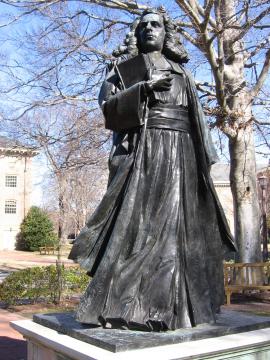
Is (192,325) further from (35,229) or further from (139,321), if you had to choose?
(35,229)

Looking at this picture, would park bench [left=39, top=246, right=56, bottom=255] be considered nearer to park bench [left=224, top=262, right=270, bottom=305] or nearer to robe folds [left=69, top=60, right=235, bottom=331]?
park bench [left=224, top=262, right=270, bottom=305]

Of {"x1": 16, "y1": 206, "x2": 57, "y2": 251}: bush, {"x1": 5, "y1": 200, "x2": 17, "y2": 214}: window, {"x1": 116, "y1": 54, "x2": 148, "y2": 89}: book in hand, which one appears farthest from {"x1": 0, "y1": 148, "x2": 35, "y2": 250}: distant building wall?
{"x1": 116, "y1": 54, "x2": 148, "y2": 89}: book in hand

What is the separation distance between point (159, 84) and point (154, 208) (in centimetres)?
100

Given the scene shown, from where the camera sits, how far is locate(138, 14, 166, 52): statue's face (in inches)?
171

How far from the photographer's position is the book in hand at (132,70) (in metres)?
4.24

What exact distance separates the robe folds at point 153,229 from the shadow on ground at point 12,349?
12.6 ft

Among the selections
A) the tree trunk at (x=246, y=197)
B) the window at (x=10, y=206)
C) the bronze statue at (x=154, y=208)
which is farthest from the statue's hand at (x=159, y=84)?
the window at (x=10, y=206)

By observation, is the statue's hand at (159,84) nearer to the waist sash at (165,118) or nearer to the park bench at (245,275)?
the waist sash at (165,118)

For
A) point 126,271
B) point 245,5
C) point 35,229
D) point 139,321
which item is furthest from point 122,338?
point 35,229

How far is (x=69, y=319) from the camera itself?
13.6 ft

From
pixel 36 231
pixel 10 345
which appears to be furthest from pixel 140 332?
pixel 36 231

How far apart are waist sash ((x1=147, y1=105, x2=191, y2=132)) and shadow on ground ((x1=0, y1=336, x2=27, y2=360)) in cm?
451

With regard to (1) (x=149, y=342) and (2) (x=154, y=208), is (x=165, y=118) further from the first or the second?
(1) (x=149, y=342)

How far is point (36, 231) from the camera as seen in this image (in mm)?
42906
